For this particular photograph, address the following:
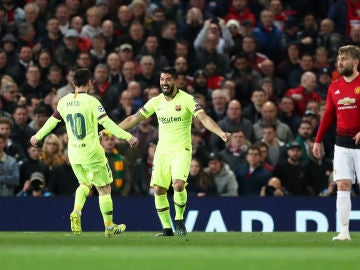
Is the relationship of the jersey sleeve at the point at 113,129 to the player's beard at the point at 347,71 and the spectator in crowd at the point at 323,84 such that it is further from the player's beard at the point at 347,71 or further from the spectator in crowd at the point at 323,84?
the spectator in crowd at the point at 323,84

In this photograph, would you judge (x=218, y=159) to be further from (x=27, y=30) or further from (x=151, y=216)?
(x=27, y=30)

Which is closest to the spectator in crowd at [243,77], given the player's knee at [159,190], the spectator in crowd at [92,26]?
the spectator in crowd at [92,26]

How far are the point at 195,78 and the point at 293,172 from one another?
11.7 feet

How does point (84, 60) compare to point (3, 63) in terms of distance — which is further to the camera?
point (3, 63)

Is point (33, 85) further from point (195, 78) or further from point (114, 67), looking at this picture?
point (195, 78)

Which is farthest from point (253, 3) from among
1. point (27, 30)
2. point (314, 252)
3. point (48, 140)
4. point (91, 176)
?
point (314, 252)

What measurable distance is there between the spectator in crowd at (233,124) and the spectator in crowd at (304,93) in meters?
1.31

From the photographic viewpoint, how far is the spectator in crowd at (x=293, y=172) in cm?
2173

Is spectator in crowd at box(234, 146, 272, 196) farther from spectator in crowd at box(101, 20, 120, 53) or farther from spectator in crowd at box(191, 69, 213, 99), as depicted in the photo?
spectator in crowd at box(101, 20, 120, 53)

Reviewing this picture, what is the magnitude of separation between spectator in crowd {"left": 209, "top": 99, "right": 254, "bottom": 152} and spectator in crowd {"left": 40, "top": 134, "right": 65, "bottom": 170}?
296 cm

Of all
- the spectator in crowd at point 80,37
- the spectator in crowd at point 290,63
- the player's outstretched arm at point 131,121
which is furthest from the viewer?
the spectator in crowd at point 80,37

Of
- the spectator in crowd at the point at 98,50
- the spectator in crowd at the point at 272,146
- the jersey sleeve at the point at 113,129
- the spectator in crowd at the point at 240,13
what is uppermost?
the spectator in crowd at the point at 240,13

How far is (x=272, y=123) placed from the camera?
22969mm

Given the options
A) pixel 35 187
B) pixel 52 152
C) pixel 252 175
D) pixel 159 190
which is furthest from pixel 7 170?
pixel 159 190
